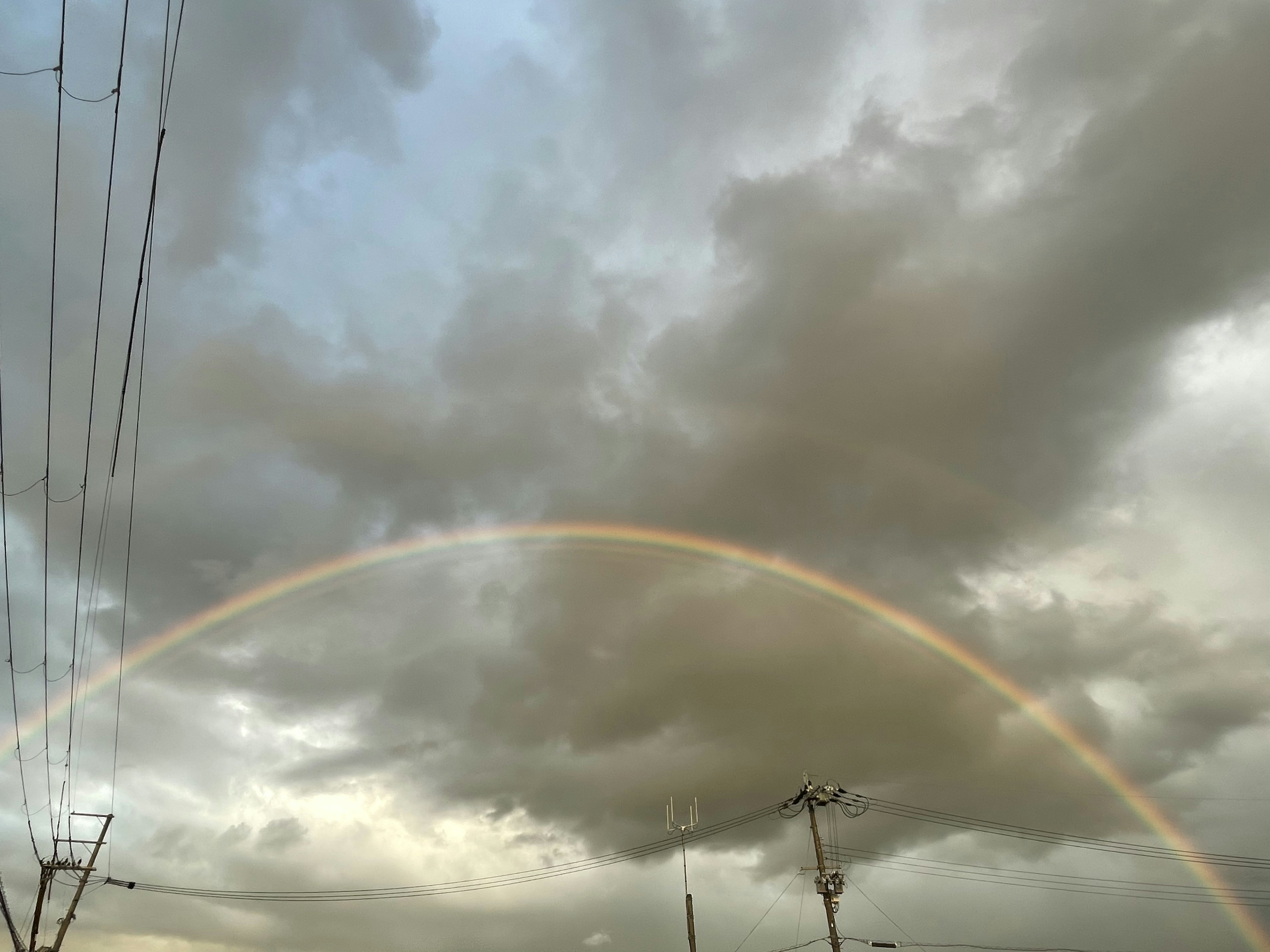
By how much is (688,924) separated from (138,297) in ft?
146

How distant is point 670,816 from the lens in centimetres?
5312

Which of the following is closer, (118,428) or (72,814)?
(118,428)

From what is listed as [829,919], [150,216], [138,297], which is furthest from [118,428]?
[829,919]

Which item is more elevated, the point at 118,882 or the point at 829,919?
the point at 118,882

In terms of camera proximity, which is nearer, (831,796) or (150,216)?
(150,216)

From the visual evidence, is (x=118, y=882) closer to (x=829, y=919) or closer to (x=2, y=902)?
(x=2, y=902)

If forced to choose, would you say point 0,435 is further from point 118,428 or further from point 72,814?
point 72,814

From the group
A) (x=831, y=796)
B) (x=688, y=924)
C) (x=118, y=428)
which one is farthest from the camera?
(x=688, y=924)

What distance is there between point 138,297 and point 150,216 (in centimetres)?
198

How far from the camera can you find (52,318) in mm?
13930

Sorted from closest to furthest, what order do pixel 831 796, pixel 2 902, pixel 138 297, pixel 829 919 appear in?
pixel 138 297
pixel 2 902
pixel 829 919
pixel 831 796

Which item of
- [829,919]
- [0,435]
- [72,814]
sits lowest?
[829,919]

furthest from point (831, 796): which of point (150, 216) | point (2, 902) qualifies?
point (150, 216)

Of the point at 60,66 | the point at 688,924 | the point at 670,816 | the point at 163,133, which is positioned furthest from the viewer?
the point at 670,816
